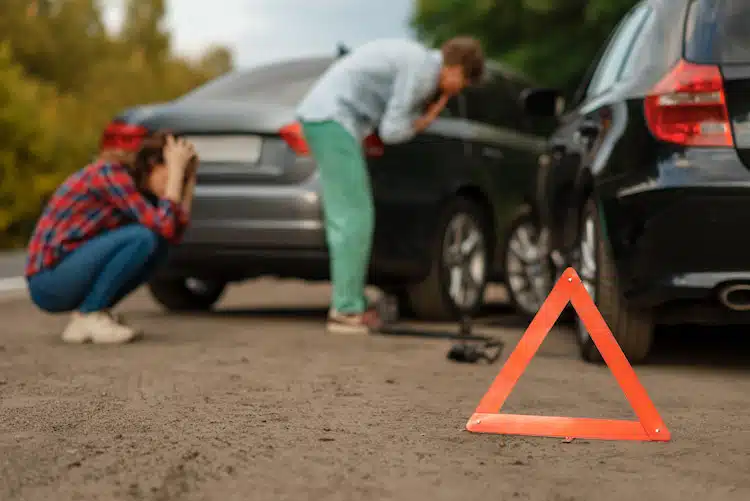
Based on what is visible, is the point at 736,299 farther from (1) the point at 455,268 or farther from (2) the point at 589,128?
(1) the point at 455,268

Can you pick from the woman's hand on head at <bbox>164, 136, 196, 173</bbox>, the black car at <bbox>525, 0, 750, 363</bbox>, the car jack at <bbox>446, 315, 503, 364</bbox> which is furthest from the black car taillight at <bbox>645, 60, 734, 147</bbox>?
the woman's hand on head at <bbox>164, 136, 196, 173</bbox>

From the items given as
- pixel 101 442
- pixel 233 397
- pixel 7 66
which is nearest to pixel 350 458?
pixel 101 442

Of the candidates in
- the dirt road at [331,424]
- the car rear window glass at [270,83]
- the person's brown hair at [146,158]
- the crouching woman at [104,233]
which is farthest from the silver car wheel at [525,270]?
the person's brown hair at [146,158]

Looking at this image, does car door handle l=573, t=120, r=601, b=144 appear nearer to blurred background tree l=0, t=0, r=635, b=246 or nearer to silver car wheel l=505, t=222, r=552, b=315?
silver car wheel l=505, t=222, r=552, b=315

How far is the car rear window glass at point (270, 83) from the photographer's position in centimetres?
773

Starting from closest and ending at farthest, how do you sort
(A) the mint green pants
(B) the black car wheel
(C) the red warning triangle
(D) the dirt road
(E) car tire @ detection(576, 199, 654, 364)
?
(D) the dirt road < (C) the red warning triangle < (E) car tire @ detection(576, 199, 654, 364) < (A) the mint green pants < (B) the black car wheel

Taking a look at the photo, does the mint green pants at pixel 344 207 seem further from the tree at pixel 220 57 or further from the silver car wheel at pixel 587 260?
the tree at pixel 220 57

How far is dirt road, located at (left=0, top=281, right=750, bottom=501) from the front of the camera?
3330 millimetres

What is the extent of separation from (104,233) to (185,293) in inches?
81.0

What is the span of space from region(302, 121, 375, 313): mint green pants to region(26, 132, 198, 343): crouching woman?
0.81m

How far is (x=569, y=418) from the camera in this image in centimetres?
413

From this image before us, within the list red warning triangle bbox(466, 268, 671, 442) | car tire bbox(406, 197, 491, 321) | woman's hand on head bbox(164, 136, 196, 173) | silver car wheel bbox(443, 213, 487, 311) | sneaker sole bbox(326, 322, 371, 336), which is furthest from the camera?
silver car wheel bbox(443, 213, 487, 311)

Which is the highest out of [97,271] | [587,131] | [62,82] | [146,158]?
[587,131]

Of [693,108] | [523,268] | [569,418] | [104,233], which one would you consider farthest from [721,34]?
[523,268]
